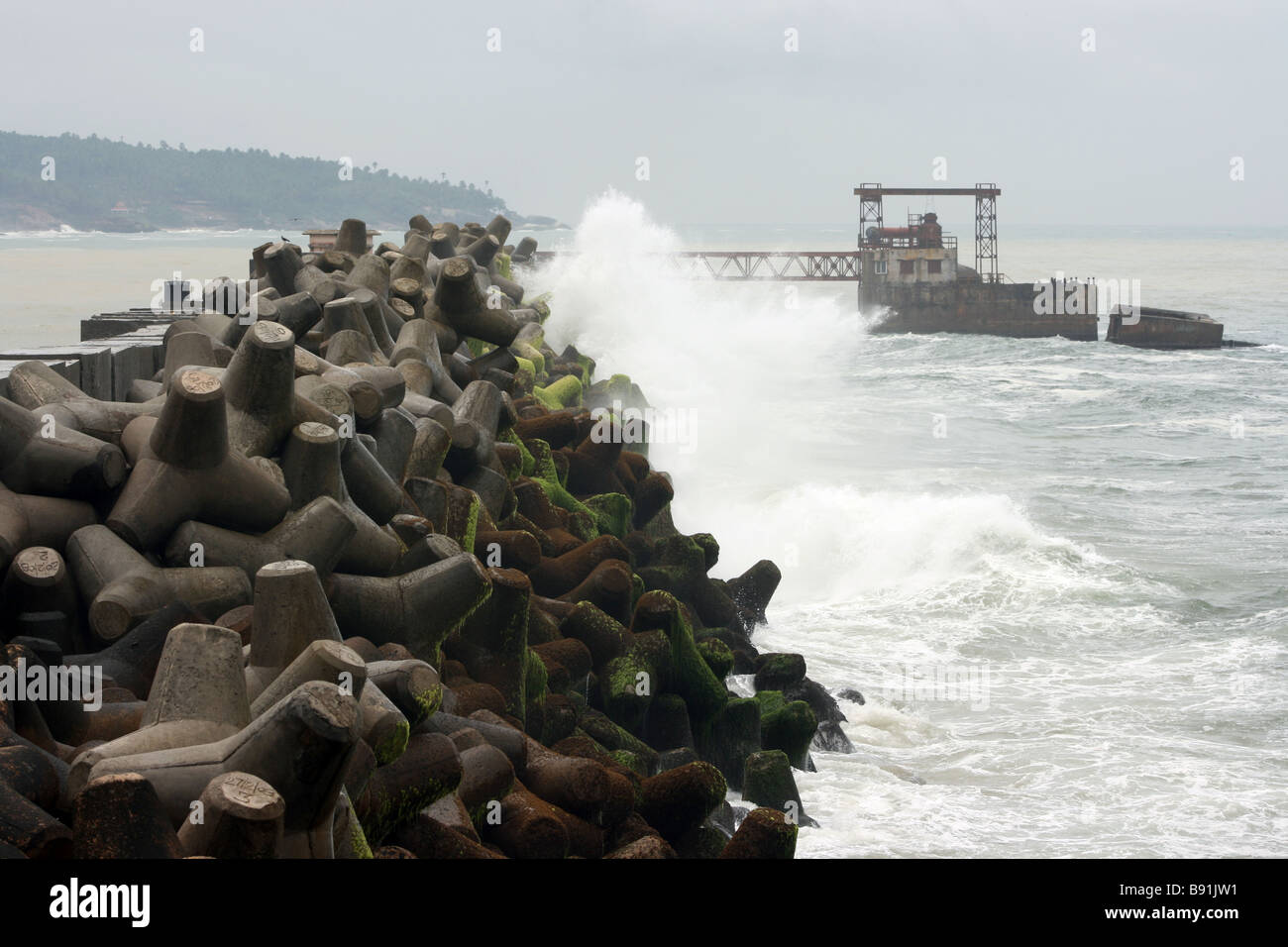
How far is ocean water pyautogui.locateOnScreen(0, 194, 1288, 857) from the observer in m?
6.89

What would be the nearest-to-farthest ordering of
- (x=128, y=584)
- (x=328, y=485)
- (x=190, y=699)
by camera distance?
1. (x=190, y=699)
2. (x=128, y=584)
3. (x=328, y=485)

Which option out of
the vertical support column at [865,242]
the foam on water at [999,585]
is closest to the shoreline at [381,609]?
the foam on water at [999,585]

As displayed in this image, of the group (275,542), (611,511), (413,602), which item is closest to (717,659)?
(611,511)

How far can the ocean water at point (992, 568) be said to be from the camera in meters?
6.89

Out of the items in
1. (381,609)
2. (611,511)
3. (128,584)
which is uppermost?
(128,584)

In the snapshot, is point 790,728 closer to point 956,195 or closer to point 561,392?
point 561,392

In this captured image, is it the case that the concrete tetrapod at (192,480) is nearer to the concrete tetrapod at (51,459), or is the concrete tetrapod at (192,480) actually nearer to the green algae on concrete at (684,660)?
the concrete tetrapod at (51,459)

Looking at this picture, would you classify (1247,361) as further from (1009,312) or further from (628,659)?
(628,659)

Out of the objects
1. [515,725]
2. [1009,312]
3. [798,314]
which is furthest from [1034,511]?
[1009,312]

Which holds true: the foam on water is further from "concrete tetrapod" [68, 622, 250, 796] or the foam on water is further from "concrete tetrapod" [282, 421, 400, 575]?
"concrete tetrapod" [68, 622, 250, 796]

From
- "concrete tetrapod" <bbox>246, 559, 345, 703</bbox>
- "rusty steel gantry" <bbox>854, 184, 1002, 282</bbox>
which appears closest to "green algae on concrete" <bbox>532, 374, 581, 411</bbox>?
"concrete tetrapod" <bbox>246, 559, 345, 703</bbox>

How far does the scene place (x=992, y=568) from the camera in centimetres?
1207
